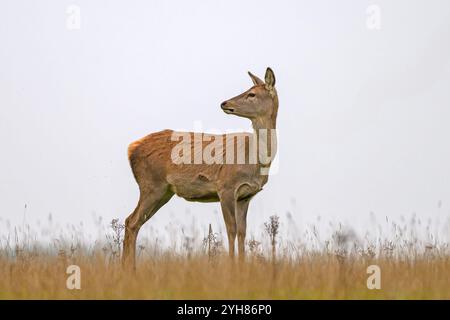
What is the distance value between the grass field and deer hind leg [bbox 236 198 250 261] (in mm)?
142

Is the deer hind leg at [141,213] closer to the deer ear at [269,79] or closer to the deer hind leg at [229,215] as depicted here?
the deer hind leg at [229,215]

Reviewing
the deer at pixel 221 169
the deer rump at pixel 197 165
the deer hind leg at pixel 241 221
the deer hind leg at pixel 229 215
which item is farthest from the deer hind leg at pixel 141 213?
the deer hind leg at pixel 241 221

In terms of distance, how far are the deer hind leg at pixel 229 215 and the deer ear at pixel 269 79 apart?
175 centimetres

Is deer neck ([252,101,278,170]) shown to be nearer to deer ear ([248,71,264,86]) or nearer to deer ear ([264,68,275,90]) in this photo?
deer ear ([264,68,275,90])

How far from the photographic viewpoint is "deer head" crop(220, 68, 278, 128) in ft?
38.0

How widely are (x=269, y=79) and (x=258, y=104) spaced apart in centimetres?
41

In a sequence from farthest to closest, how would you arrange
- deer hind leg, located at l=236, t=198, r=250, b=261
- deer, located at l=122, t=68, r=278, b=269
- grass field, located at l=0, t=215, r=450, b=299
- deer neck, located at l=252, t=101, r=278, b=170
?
deer neck, located at l=252, t=101, r=278, b=170 < deer, located at l=122, t=68, r=278, b=269 < deer hind leg, located at l=236, t=198, r=250, b=261 < grass field, located at l=0, t=215, r=450, b=299

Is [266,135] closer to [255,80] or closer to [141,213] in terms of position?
[255,80]

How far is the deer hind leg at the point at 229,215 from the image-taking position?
36.6 feet

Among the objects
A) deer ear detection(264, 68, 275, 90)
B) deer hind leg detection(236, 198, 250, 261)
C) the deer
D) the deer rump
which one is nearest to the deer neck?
the deer
